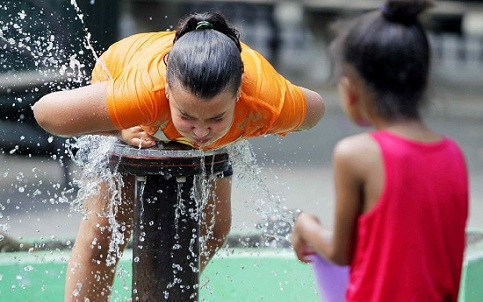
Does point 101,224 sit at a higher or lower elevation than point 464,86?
higher

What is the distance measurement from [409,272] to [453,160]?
0.74 feet

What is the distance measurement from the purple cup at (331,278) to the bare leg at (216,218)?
0.90m

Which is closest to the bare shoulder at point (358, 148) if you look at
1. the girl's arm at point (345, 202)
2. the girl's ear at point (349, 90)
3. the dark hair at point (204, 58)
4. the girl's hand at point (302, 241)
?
the girl's arm at point (345, 202)

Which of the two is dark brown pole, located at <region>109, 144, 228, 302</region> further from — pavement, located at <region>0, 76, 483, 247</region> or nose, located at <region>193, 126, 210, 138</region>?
pavement, located at <region>0, 76, 483, 247</region>

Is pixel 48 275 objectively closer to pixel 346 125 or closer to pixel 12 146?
pixel 12 146

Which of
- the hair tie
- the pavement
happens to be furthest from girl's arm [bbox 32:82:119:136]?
the pavement

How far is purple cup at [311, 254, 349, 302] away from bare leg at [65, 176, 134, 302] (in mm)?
944

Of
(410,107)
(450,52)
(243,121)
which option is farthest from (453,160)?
(450,52)

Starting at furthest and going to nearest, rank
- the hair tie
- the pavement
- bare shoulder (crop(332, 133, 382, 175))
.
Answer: the pavement, the hair tie, bare shoulder (crop(332, 133, 382, 175))

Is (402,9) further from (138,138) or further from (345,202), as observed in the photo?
(138,138)

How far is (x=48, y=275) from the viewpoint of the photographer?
3.67m

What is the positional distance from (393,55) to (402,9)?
99 millimetres

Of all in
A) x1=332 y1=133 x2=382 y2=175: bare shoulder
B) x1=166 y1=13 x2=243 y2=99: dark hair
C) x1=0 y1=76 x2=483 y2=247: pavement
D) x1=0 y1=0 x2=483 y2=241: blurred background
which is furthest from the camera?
x1=0 y1=0 x2=483 y2=241: blurred background

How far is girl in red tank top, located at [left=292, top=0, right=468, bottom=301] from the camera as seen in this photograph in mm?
1826
